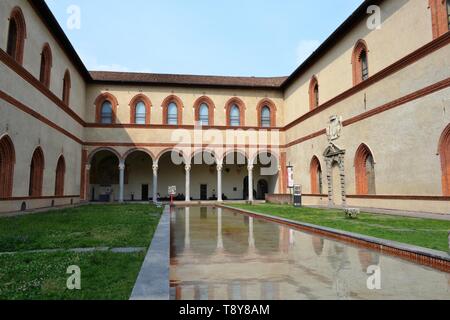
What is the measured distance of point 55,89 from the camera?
20953 mm

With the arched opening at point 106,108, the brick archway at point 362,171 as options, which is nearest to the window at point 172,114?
the arched opening at point 106,108

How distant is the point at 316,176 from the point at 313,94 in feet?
20.2

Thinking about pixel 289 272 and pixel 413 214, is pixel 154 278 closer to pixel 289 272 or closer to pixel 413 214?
pixel 289 272

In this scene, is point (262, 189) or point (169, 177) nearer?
point (169, 177)

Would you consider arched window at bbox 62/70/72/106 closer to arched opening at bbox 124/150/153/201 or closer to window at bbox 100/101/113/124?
window at bbox 100/101/113/124

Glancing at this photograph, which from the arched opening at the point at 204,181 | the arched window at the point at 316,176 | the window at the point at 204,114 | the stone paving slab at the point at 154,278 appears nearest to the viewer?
the stone paving slab at the point at 154,278

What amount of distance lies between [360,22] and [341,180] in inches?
360

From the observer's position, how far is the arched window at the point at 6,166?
14859 mm

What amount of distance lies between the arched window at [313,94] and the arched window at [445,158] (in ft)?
40.1

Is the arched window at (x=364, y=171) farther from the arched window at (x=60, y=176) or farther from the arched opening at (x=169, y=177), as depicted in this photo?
the arched opening at (x=169, y=177)

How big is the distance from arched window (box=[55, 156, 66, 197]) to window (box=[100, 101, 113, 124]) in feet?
23.9

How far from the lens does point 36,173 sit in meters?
18.5

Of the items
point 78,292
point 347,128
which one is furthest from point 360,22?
point 78,292

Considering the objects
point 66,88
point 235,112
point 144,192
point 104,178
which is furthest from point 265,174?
point 66,88
